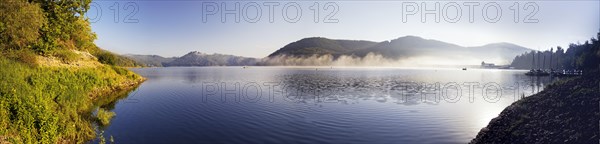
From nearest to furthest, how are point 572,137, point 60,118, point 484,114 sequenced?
1. point 572,137
2. point 60,118
3. point 484,114

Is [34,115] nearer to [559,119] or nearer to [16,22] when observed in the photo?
[16,22]

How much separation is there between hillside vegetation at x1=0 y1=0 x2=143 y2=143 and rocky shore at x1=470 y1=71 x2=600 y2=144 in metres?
27.9

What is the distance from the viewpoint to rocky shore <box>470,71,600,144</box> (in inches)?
698

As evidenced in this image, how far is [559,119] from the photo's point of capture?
20562mm

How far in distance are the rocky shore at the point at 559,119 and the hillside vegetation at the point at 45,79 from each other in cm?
2795

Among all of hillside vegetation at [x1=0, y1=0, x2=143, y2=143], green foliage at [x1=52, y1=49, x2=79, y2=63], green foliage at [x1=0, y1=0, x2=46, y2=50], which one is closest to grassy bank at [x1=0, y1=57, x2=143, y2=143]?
hillside vegetation at [x1=0, y1=0, x2=143, y2=143]

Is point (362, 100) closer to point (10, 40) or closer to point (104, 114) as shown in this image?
point (104, 114)

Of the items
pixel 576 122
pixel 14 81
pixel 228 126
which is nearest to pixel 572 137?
pixel 576 122

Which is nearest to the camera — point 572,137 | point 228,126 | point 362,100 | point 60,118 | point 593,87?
point 572,137

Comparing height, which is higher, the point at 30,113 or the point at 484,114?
the point at 30,113

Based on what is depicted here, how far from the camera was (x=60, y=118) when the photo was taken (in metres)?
21.5

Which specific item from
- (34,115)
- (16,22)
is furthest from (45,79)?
(34,115)

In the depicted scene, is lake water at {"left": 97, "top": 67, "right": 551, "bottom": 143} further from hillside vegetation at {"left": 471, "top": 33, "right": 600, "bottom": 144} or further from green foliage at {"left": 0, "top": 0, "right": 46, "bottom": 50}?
green foliage at {"left": 0, "top": 0, "right": 46, "bottom": 50}

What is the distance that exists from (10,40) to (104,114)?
1249 centimetres
